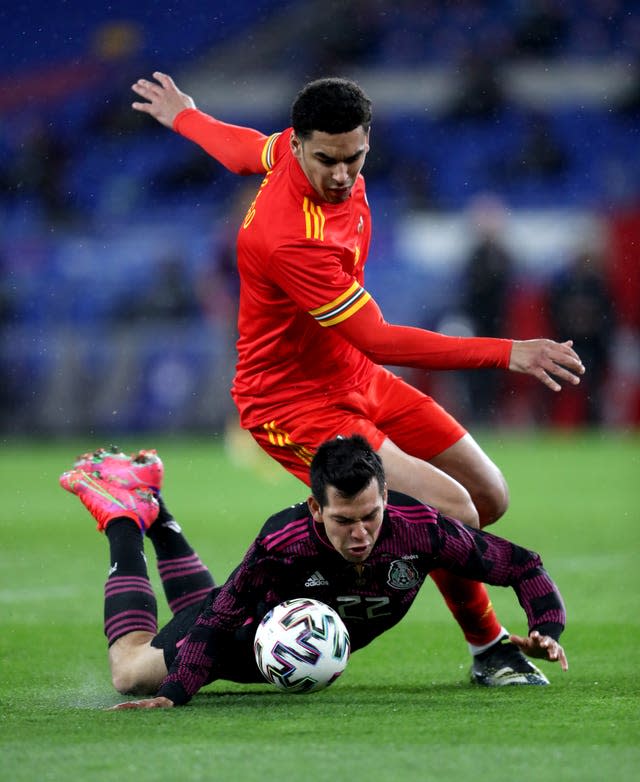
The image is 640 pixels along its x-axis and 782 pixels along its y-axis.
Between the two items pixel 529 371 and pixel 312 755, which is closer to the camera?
pixel 312 755

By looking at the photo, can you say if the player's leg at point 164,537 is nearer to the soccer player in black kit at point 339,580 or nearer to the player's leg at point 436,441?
the soccer player in black kit at point 339,580

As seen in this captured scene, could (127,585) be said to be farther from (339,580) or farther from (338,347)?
(338,347)

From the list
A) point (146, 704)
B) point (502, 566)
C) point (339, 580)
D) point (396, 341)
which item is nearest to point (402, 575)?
point (339, 580)

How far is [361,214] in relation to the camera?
589cm

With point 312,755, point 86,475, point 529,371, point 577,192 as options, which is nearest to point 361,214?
point 529,371

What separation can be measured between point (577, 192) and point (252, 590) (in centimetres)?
1663

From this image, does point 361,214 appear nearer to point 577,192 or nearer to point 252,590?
point 252,590

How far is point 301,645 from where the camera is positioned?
4977 mm

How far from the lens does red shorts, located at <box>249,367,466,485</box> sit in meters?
5.90

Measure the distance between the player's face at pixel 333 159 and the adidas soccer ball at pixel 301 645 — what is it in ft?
5.02

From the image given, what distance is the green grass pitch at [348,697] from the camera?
3.99m

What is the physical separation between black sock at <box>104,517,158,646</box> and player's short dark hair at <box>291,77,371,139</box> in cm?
177

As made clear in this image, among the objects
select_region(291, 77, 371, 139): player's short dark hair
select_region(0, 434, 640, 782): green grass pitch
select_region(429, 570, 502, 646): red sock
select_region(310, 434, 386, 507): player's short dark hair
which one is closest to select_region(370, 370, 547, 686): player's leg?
select_region(429, 570, 502, 646): red sock

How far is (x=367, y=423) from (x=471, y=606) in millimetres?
823
